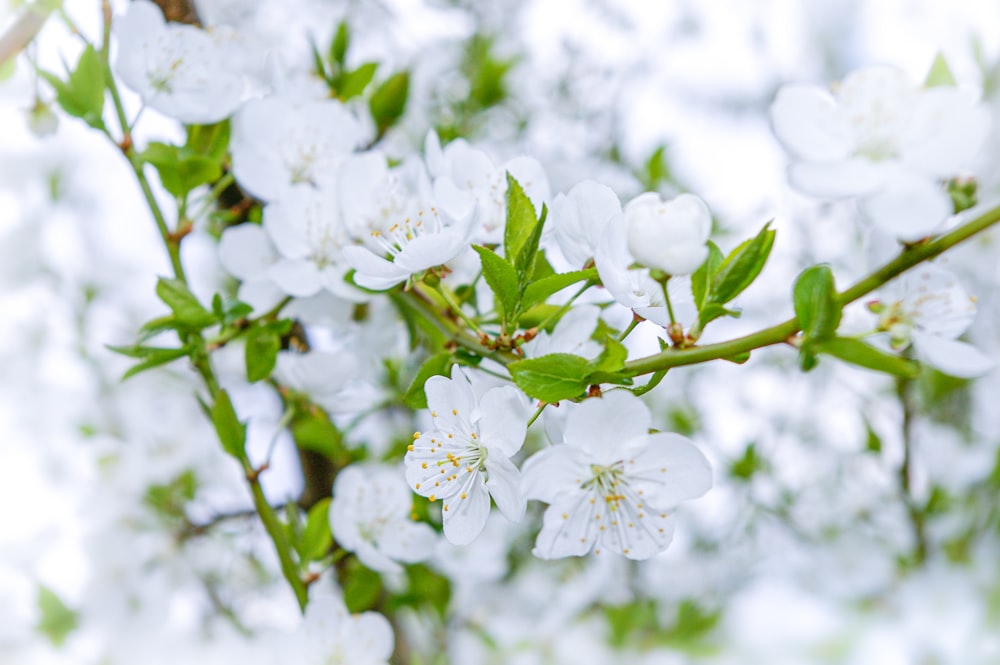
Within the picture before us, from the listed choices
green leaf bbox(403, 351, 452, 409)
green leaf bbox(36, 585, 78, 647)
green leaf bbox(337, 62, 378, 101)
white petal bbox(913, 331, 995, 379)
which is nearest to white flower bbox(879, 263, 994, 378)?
white petal bbox(913, 331, 995, 379)

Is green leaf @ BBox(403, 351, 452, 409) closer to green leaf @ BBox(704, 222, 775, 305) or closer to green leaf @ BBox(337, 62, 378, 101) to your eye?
green leaf @ BBox(704, 222, 775, 305)

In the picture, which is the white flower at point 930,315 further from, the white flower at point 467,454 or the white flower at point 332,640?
the white flower at point 332,640

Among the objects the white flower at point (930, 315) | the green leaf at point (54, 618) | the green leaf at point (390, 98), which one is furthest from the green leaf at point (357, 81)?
the green leaf at point (54, 618)

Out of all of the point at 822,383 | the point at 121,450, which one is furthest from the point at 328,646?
the point at 822,383

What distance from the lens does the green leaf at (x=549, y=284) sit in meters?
0.40

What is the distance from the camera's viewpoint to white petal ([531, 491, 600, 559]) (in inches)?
15.5

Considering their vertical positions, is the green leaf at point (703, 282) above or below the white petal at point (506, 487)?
above

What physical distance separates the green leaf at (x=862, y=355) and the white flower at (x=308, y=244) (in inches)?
11.6

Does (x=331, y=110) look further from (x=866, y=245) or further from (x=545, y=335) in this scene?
(x=866, y=245)

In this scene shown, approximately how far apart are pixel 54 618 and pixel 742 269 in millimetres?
839

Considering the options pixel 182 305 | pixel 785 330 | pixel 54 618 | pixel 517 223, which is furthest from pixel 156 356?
pixel 54 618

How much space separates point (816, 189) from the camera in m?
0.35

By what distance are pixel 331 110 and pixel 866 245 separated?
361 millimetres

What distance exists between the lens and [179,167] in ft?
1.77
